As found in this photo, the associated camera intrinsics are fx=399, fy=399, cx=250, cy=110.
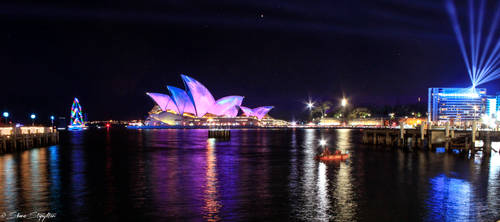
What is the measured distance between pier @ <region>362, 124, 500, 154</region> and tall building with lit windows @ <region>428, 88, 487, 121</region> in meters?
108

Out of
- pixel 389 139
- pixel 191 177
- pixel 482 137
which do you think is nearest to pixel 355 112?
pixel 389 139

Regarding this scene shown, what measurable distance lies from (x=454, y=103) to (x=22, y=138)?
140098 millimetres

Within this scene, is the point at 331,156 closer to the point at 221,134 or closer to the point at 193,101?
the point at 221,134

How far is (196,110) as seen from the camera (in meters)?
116

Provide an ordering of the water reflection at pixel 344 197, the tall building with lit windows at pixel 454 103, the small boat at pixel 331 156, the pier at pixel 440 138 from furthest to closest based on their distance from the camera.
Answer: the tall building with lit windows at pixel 454 103, the pier at pixel 440 138, the small boat at pixel 331 156, the water reflection at pixel 344 197

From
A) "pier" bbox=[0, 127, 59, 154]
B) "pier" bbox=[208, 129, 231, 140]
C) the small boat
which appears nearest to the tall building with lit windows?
"pier" bbox=[208, 129, 231, 140]

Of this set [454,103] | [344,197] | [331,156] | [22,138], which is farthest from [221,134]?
[454,103]

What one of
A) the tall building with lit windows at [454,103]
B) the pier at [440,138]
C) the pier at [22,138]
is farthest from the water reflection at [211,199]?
the tall building with lit windows at [454,103]

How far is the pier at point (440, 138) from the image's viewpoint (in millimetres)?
30953

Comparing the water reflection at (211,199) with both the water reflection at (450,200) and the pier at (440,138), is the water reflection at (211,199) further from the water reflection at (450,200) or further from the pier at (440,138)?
the pier at (440,138)

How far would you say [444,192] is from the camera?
16734mm

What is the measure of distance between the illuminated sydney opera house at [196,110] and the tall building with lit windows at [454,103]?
2413 inches

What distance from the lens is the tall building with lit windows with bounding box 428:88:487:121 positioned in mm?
139500

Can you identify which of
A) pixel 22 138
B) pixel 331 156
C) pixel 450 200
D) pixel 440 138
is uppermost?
pixel 22 138
